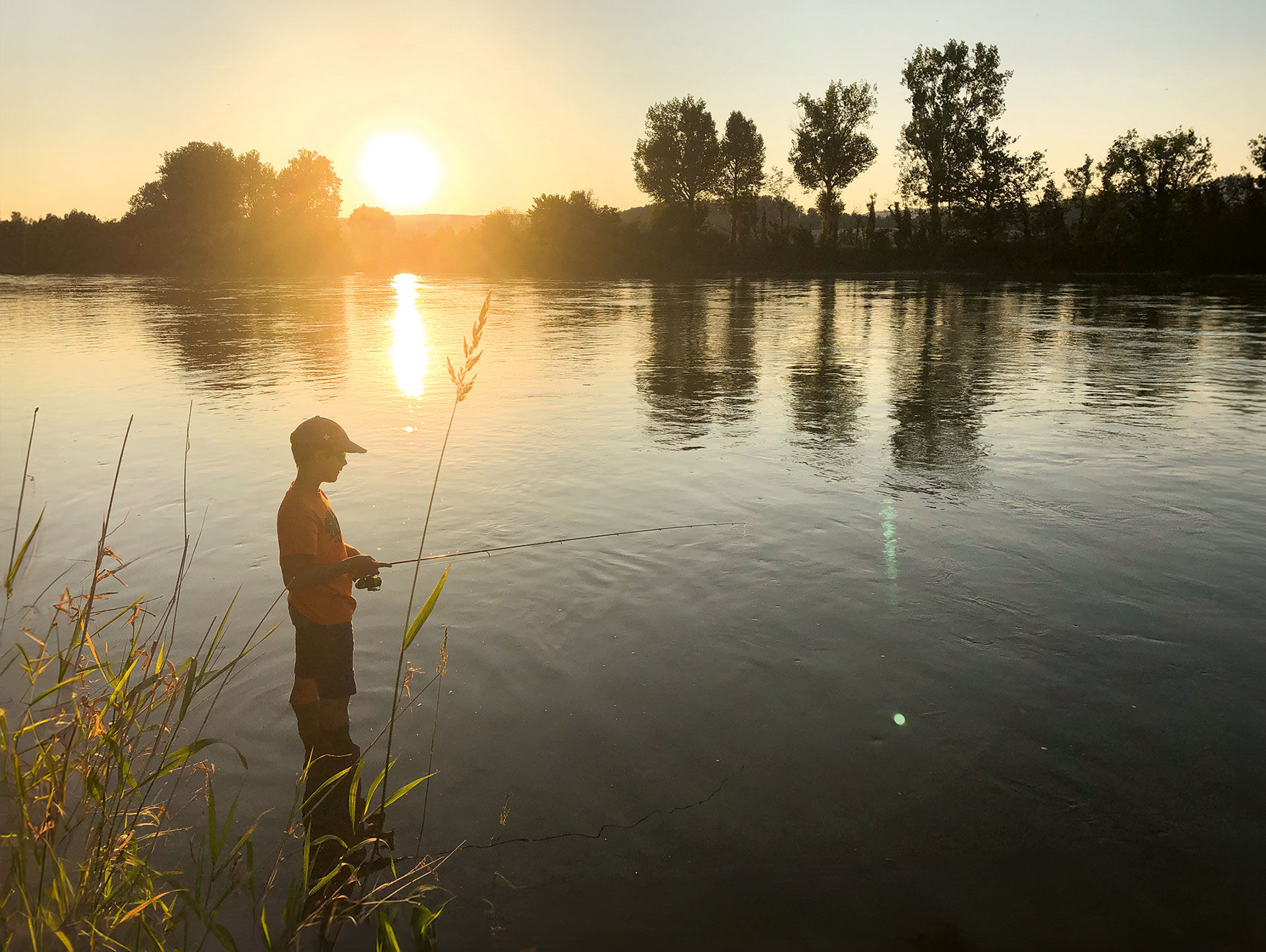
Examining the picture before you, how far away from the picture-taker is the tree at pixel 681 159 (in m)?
77.8

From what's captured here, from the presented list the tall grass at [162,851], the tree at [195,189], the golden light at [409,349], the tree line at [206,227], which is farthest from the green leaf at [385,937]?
the tree at [195,189]

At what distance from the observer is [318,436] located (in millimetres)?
4047

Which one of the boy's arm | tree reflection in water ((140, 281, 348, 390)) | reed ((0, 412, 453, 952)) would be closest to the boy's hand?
the boy's arm

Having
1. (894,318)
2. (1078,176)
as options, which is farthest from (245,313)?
(1078,176)

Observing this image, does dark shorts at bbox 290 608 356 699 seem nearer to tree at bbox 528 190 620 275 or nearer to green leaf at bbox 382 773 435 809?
green leaf at bbox 382 773 435 809

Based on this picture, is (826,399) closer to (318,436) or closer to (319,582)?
(318,436)

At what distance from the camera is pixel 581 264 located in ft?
248

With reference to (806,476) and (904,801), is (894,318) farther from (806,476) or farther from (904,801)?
(904,801)

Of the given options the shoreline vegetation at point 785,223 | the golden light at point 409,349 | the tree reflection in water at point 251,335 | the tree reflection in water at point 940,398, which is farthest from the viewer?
the shoreline vegetation at point 785,223

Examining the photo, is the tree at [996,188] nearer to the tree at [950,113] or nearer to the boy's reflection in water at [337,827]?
the tree at [950,113]

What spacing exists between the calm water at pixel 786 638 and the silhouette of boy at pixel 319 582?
0.66 feet

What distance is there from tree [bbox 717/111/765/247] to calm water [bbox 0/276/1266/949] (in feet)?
229

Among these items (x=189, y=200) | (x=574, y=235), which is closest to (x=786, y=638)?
(x=574, y=235)

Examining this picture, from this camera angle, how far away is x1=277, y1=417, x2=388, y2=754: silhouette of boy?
13.0ft
